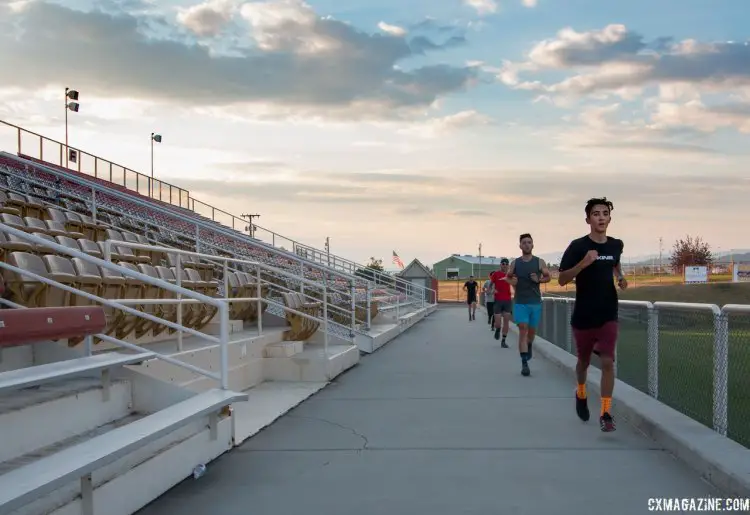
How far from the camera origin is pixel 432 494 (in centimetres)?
474

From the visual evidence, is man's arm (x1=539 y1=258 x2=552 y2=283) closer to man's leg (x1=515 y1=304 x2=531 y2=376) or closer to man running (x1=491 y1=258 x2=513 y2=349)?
man's leg (x1=515 y1=304 x2=531 y2=376)

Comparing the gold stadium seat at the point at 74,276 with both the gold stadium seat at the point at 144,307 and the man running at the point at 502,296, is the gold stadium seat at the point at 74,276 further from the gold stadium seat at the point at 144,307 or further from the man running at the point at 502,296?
the man running at the point at 502,296

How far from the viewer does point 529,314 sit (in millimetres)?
10922

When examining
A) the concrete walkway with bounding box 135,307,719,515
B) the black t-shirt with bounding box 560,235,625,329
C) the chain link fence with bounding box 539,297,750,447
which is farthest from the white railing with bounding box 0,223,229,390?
the chain link fence with bounding box 539,297,750,447

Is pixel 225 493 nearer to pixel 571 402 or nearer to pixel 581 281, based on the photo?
pixel 581 281

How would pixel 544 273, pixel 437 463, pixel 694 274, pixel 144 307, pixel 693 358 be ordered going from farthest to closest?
pixel 694 274 < pixel 544 273 < pixel 144 307 < pixel 693 358 < pixel 437 463

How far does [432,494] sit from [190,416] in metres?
1.62

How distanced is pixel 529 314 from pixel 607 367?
4.44 meters

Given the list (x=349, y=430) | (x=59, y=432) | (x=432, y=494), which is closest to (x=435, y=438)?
(x=349, y=430)

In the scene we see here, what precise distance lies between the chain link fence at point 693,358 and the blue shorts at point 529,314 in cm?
197

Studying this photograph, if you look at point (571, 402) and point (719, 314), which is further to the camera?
point (571, 402)

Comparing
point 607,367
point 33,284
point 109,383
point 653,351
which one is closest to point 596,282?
point 607,367

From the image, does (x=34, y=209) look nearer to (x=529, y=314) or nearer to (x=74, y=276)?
(x=74, y=276)

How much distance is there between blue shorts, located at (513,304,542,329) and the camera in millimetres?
10875
